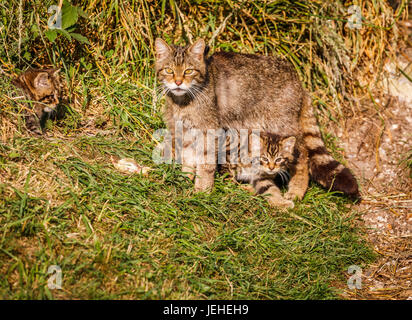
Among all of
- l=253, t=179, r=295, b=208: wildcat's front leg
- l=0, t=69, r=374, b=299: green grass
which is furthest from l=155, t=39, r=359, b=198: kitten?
l=0, t=69, r=374, b=299: green grass

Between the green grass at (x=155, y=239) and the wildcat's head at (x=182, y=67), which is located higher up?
the wildcat's head at (x=182, y=67)

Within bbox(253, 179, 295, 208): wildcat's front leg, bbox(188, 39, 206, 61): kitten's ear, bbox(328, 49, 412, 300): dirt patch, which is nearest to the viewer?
bbox(328, 49, 412, 300): dirt patch

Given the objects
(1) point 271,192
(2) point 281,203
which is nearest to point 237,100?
(1) point 271,192

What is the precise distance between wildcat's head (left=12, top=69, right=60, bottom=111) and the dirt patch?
274 centimetres

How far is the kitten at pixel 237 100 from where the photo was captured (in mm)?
3465

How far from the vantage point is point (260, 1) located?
14.1ft

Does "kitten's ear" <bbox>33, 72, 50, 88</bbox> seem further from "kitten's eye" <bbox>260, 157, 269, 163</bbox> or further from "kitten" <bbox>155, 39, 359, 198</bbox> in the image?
"kitten's eye" <bbox>260, 157, 269, 163</bbox>

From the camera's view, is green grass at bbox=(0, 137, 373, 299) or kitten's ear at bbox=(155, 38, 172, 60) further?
kitten's ear at bbox=(155, 38, 172, 60)

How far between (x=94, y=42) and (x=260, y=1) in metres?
1.72

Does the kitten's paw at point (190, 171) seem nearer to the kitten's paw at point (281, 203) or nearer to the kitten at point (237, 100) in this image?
the kitten at point (237, 100)

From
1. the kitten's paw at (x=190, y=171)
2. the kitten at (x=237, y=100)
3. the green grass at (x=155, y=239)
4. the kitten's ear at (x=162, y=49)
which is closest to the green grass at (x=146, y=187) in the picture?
the green grass at (x=155, y=239)

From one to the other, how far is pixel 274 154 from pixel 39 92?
6.61 ft

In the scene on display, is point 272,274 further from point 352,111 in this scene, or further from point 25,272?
point 352,111

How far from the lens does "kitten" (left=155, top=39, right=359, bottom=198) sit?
346 cm
